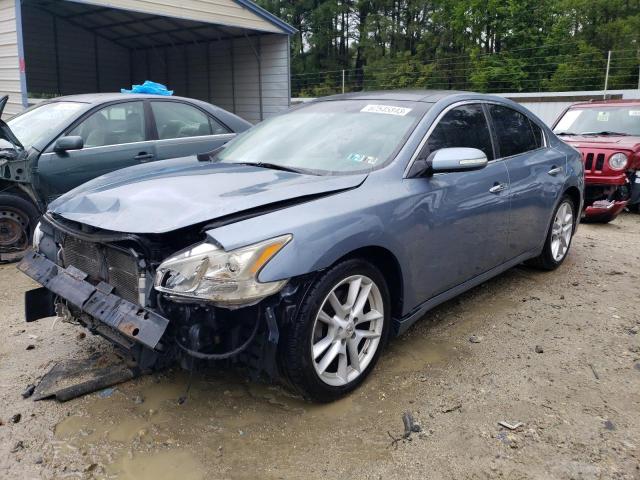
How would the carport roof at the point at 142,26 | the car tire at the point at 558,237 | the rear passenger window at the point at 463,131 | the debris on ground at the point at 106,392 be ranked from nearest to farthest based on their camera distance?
1. the debris on ground at the point at 106,392
2. the rear passenger window at the point at 463,131
3. the car tire at the point at 558,237
4. the carport roof at the point at 142,26

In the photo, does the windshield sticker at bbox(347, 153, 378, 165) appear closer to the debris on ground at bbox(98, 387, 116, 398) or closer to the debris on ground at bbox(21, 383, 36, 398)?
the debris on ground at bbox(98, 387, 116, 398)

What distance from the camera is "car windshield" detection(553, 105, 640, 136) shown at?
8453 mm

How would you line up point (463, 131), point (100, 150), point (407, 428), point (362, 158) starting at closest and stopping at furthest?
point (407, 428)
point (362, 158)
point (463, 131)
point (100, 150)

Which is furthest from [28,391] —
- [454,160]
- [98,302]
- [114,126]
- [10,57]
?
[10,57]

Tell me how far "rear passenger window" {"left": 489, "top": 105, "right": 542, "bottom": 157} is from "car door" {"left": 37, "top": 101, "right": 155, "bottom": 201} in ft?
12.1

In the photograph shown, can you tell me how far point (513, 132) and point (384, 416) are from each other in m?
2.73

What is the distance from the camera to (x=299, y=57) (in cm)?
4300

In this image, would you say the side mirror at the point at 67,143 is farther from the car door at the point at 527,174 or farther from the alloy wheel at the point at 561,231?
the alloy wheel at the point at 561,231

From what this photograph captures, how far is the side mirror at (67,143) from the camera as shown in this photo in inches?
213

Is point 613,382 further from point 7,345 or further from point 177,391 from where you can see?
point 7,345

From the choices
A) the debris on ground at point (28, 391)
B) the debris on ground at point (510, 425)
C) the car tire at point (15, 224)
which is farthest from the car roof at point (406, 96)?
the car tire at point (15, 224)

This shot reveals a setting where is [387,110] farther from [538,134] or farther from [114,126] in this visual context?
[114,126]

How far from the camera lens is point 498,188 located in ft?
13.4

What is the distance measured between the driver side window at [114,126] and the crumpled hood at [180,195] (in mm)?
2550
